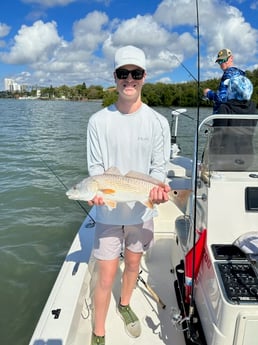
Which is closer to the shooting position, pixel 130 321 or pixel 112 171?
pixel 112 171

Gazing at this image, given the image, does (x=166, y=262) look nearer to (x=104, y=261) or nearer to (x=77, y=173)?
(x=104, y=261)

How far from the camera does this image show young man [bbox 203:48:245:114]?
4.47 m

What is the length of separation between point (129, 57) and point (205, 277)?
1.55 metres

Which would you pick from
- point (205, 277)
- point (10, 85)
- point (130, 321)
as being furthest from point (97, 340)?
point (10, 85)

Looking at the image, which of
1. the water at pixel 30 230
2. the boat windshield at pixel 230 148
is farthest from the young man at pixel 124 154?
the water at pixel 30 230

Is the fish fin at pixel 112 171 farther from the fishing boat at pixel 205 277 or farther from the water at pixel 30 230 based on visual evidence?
the water at pixel 30 230

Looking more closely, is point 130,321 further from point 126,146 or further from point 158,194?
point 126,146

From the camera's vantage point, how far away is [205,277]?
88.5 inches

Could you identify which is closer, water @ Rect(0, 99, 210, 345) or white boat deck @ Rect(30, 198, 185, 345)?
white boat deck @ Rect(30, 198, 185, 345)

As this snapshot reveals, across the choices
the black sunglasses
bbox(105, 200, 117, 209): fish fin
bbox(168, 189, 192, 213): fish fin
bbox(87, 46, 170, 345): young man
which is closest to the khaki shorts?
bbox(87, 46, 170, 345): young man

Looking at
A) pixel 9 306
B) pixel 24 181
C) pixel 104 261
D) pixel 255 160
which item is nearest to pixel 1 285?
pixel 9 306

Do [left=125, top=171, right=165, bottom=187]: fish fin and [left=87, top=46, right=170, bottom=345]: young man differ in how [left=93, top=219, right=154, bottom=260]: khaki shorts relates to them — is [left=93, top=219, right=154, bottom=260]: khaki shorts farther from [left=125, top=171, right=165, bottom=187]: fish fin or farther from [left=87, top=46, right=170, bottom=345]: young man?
[left=125, top=171, right=165, bottom=187]: fish fin

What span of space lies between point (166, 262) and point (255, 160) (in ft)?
5.21

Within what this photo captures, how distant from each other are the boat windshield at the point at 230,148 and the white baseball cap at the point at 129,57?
827 mm
